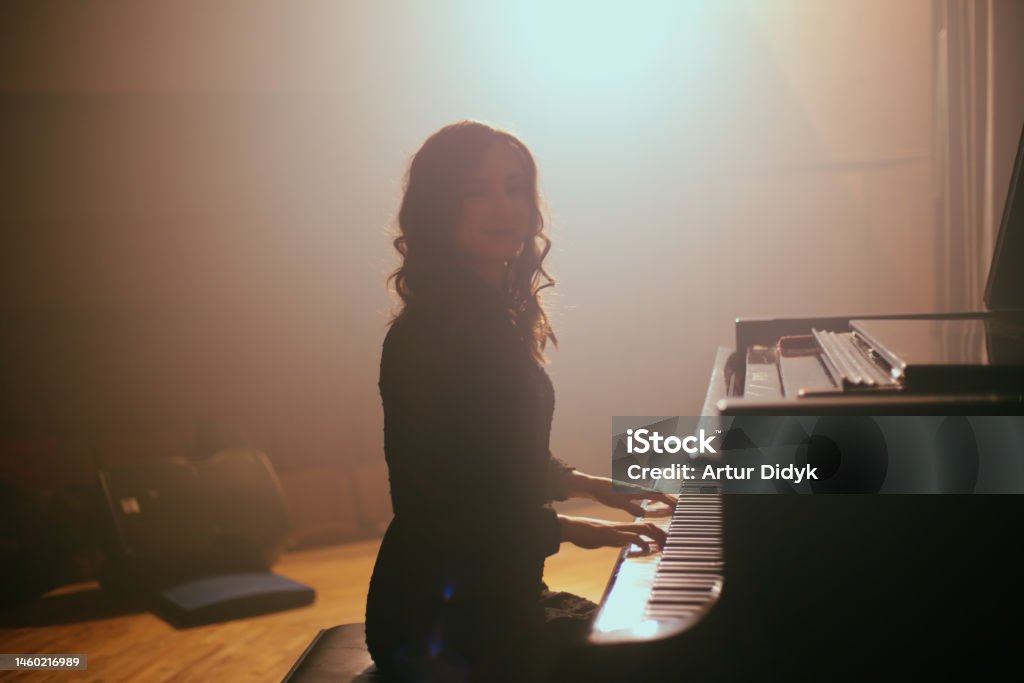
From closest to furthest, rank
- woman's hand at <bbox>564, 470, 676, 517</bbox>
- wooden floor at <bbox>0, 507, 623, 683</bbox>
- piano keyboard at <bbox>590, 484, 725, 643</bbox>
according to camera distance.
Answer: piano keyboard at <bbox>590, 484, 725, 643</bbox> < woman's hand at <bbox>564, 470, 676, 517</bbox> < wooden floor at <bbox>0, 507, 623, 683</bbox>

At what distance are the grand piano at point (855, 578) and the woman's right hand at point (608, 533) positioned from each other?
1.37 ft

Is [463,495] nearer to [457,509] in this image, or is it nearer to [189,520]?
[457,509]

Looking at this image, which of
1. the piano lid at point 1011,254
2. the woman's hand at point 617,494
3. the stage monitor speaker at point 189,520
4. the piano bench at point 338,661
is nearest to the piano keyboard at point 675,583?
the woman's hand at point 617,494

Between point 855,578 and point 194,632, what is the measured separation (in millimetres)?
3601

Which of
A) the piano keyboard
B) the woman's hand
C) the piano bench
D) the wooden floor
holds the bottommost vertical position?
the wooden floor

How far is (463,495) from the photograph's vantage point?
1771 mm

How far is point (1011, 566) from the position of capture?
117 cm

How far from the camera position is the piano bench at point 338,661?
1.89 metres

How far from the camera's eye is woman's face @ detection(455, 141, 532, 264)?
1983 mm

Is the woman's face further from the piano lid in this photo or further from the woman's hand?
the piano lid

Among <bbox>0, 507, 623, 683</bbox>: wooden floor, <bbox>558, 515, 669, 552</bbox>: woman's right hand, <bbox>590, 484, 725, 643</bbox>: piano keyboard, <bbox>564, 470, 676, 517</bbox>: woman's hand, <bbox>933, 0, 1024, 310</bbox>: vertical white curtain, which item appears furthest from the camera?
<bbox>0, 507, 623, 683</bbox>: wooden floor

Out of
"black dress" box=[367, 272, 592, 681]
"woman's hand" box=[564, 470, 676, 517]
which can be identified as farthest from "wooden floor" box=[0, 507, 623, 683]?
"black dress" box=[367, 272, 592, 681]

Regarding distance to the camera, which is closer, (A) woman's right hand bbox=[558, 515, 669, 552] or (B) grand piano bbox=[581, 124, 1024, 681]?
(B) grand piano bbox=[581, 124, 1024, 681]

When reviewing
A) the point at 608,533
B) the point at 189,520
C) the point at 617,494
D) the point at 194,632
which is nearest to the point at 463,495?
the point at 608,533
